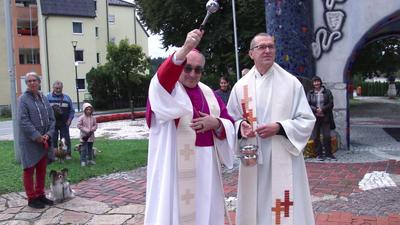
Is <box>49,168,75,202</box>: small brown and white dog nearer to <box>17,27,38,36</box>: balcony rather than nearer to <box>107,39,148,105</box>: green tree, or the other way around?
<box>107,39,148,105</box>: green tree

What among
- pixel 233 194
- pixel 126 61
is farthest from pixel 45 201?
pixel 126 61

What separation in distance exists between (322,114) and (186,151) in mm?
6756

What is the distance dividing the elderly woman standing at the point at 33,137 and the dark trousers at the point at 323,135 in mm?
5700

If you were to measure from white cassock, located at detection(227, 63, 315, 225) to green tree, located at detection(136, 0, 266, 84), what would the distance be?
46.6ft

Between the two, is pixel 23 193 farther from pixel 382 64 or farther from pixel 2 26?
pixel 2 26

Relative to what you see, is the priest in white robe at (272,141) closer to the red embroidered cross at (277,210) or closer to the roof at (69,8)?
the red embroidered cross at (277,210)

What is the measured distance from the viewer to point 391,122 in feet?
57.0

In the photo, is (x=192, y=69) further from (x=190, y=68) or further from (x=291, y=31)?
(x=291, y=31)

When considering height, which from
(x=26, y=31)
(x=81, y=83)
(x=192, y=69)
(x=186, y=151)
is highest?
(x=26, y=31)

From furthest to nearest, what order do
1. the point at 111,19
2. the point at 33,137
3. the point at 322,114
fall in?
the point at 111,19
the point at 322,114
the point at 33,137

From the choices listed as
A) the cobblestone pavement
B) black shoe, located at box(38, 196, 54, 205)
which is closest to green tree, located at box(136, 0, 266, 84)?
the cobblestone pavement

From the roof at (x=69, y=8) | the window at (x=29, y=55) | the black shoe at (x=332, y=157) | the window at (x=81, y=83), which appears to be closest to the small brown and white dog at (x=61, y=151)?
the black shoe at (x=332, y=157)

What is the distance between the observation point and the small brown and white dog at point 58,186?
261 inches

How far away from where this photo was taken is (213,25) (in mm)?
19266
